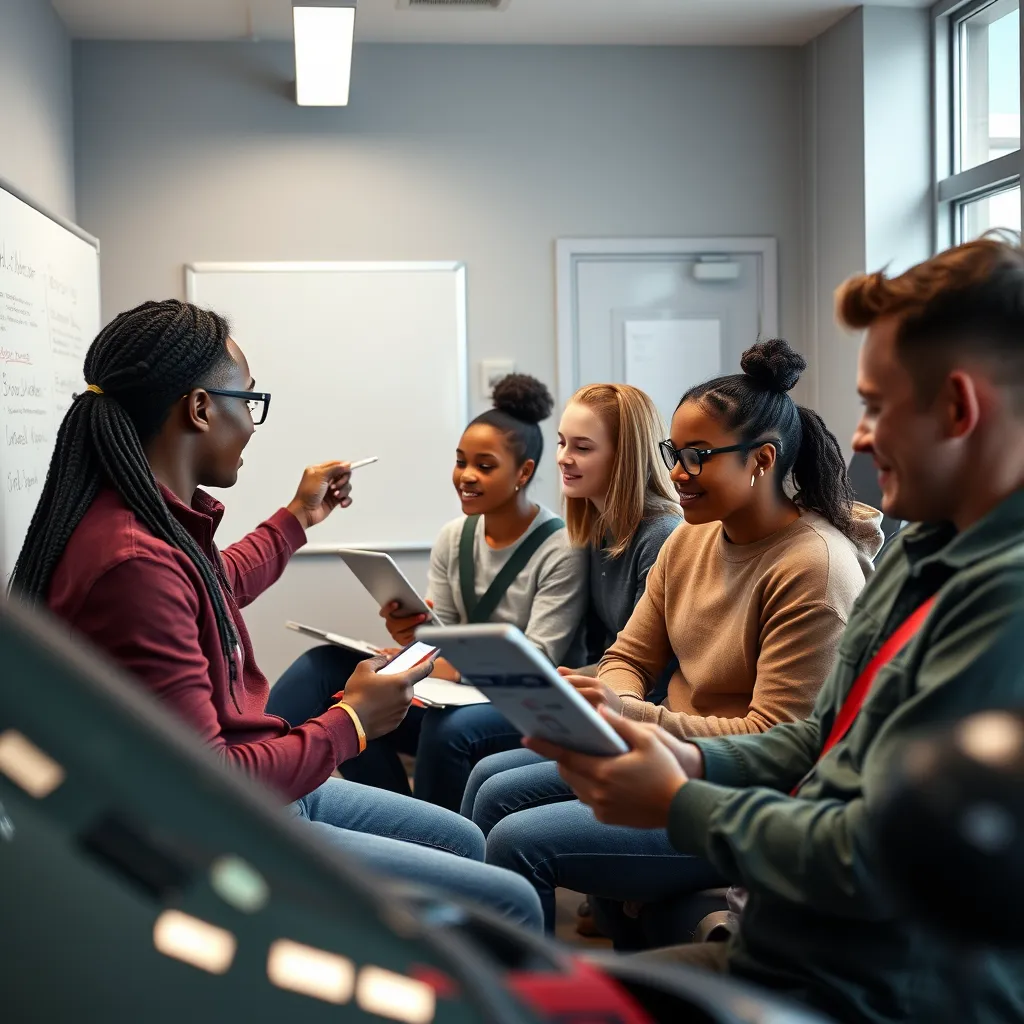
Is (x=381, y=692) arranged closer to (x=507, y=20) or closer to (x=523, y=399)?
(x=523, y=399)

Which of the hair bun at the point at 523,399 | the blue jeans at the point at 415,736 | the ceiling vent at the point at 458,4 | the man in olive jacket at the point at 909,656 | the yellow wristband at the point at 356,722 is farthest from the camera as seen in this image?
the ceiling vent at the point at 458,4

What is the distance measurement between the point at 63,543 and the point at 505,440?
5.98ft

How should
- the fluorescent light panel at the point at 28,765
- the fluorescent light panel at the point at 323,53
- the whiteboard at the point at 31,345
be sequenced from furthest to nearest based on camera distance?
the fluorescent light panel at the point at 323,53
the whiteboard at the point at 31,345
the fluorescent light panel at the point at 28,765

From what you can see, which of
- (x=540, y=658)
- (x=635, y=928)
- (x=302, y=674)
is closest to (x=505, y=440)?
(x=302, y=674)

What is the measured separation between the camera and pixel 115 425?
1755mm

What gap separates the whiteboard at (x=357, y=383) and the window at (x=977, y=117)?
6.60ft

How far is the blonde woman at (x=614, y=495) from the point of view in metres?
2.89

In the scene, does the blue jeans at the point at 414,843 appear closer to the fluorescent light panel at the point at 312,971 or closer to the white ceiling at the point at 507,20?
the fluorescent light panel at the point at 312,971

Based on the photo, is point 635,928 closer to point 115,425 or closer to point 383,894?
point 115,425

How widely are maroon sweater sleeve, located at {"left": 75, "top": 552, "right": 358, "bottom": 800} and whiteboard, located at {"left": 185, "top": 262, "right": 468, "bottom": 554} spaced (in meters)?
3.19

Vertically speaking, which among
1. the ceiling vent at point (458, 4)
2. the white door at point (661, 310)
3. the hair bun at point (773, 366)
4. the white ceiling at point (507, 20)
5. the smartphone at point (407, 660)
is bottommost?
the smartphone at point (407, 660)

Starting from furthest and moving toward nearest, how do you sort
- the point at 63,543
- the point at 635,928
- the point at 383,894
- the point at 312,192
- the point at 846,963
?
the point at 312,192 → the point at 635,928 → the point at 63,543 → the point at 846,963 → the point at 383,894

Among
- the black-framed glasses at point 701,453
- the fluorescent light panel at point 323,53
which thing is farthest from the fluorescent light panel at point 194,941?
the fluorescent light panel at point 323,53

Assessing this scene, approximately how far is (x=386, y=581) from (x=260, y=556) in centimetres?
44
